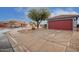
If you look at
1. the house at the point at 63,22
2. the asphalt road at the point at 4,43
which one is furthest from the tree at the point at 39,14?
the asphalt road at the point at 4,43

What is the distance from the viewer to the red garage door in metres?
2.94

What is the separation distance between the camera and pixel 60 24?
2975 millimetres

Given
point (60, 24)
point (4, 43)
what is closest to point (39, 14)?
point (60, 24)

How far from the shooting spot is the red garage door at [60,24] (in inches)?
116

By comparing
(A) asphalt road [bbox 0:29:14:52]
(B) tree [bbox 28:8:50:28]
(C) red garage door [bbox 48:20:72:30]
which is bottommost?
(A) asphalt road [bbox 0:29:14:52]

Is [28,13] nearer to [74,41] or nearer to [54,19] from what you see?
[54,19]

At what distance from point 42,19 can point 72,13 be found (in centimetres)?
54

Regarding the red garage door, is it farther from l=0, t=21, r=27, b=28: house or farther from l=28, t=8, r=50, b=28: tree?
l=0, t=21, r=27, b=28: house

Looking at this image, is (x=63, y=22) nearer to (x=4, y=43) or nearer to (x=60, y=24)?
(x=60, y=24)

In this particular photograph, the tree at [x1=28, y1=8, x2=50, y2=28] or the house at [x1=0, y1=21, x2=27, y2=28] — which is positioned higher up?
the tree at [x1=28, y1=8, x2=50, y2=28]

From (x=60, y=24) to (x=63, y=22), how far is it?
68mm

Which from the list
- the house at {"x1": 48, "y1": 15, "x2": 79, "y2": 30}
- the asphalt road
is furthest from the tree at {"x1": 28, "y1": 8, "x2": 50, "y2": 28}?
the asphalt road

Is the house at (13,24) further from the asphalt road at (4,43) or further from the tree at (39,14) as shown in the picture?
the tree at (39,14)

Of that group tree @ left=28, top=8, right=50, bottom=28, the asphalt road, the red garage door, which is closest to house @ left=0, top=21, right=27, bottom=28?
the asphalt road
